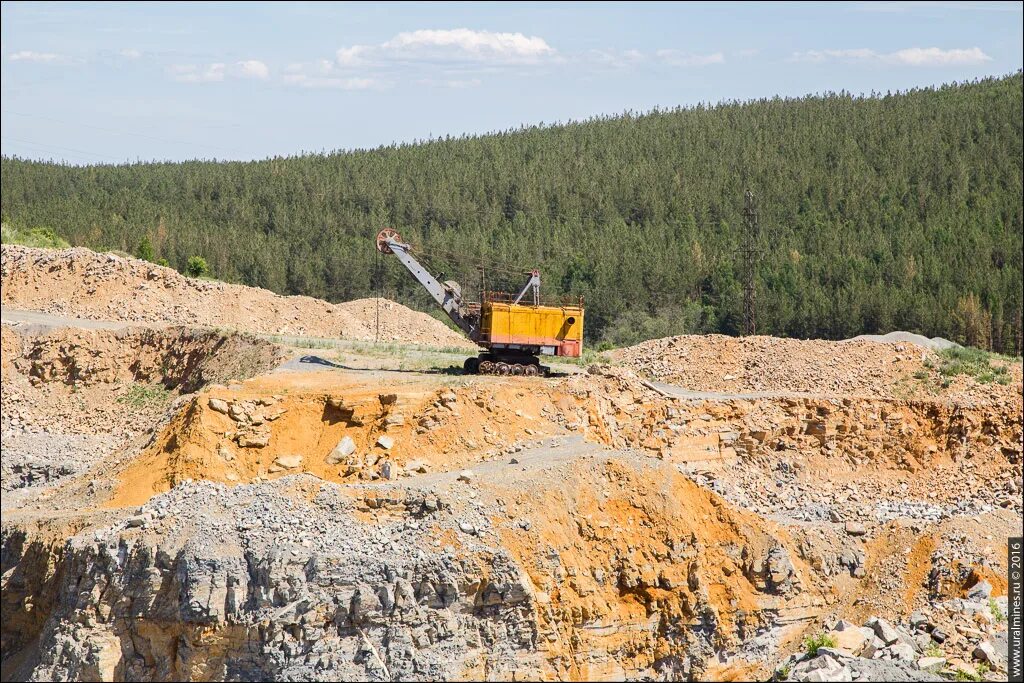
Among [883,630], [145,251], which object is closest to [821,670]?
[883,630]

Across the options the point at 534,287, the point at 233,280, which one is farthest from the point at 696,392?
the point at 233,280

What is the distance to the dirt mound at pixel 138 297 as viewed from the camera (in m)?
43.3

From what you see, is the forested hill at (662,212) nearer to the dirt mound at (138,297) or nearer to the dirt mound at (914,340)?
the dirt mound at (914,340)

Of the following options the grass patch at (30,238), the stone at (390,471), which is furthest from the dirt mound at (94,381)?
the grass patch at (30,238)

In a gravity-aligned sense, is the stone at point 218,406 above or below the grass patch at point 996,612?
above

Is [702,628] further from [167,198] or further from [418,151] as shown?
[418,151]

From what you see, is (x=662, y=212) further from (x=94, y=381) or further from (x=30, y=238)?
(x=94, y=381)

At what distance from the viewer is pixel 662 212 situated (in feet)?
263

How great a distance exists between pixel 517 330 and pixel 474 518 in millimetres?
12687

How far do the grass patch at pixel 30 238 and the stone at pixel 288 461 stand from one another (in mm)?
24789

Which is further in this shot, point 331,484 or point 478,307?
point 478,307

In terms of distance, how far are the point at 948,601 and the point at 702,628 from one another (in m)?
5.67

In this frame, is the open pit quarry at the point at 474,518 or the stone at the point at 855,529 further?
the stone at the point at 855,529

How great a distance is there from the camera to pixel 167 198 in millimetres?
84500
